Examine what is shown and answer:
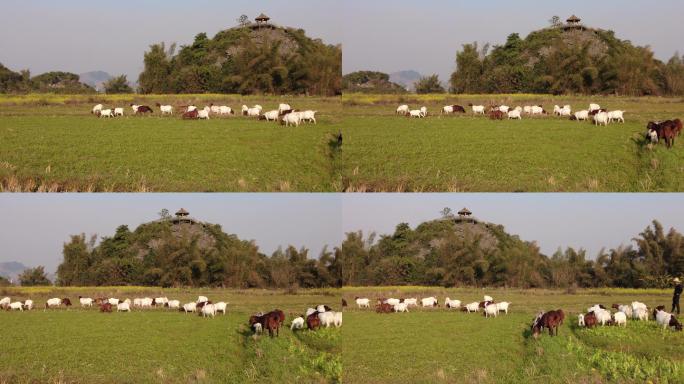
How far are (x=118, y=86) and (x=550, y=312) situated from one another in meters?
9.39

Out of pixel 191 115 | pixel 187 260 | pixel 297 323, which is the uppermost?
pixel 191 115

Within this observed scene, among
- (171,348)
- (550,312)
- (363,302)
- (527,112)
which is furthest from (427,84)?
(171,348)

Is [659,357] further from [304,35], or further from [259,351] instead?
[304,35]

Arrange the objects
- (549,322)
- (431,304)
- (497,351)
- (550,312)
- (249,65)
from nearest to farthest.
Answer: (497,351), (549,322), (550,312), (431,304), (249,65)

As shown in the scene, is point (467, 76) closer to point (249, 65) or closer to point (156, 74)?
point (249, 65)

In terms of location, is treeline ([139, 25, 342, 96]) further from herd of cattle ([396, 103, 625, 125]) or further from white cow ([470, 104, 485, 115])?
white cow ([470, 104, 485, 115])

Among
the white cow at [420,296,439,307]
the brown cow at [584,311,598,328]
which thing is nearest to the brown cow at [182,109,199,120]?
the white cow at [420,296,439,307]

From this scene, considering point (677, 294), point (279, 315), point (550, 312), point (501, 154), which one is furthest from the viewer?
point (677, 294)

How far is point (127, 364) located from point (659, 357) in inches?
313

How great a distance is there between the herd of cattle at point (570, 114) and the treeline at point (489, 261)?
1950 millimetres

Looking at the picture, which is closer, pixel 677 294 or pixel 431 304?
pixel 677 294

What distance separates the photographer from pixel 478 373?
37.0 feet

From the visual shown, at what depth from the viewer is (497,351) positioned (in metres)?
11.7

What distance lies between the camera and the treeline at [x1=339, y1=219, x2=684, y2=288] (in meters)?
14.3
